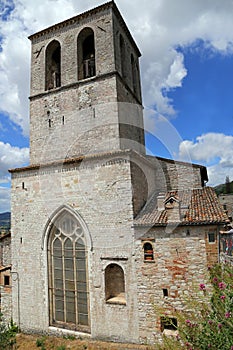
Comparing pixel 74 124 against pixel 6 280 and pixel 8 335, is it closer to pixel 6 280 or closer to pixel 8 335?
pixel 6 280

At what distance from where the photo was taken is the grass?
29.1 feet

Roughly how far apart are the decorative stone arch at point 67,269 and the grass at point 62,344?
0.51 meters

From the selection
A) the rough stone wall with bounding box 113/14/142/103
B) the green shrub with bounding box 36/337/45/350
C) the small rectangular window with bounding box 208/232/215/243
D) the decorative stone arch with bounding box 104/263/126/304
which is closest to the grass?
the green shrub with bounding box 36/337/45/350

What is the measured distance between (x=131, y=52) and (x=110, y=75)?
4.23 metres

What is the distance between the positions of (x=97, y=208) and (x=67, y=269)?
9.81ft

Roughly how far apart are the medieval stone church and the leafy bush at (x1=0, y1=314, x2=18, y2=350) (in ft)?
1.29


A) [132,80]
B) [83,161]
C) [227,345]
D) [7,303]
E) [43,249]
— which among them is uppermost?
[132,80]

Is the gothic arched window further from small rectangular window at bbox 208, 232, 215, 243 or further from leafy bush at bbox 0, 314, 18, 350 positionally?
small rectangular window at bbox 208, 232, 215, 243

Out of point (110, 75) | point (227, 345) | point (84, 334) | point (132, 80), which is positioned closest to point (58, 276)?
point (84, 334)

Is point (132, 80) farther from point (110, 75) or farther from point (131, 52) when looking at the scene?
point (110, 75)

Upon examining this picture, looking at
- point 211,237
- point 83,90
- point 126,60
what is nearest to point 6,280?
point 211,237

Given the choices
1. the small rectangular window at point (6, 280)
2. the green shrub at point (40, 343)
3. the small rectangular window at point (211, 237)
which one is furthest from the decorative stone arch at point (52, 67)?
the green shrub at point (40, 343)

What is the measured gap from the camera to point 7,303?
11.1 meters

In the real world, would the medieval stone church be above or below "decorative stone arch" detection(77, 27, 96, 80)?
below
